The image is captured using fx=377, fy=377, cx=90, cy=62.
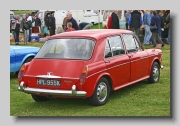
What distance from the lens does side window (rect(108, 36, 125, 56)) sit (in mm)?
8266

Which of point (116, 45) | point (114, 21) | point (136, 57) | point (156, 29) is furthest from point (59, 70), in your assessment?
point (156, 29)

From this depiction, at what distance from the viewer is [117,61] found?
26.8 feet

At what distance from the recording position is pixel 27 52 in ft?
36.3

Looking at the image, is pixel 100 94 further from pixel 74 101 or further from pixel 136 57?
pixel 136 57

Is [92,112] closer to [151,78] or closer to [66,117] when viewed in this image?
[66,117]

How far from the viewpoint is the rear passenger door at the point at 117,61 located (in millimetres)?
7965

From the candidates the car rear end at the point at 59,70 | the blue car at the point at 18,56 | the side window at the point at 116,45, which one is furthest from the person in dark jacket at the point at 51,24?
Answer: the car rear end at the point at 59,70

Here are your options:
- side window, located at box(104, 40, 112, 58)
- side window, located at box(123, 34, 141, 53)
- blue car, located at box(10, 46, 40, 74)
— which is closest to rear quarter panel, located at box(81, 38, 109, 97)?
side window, located at box(104, 40, 112, 58)

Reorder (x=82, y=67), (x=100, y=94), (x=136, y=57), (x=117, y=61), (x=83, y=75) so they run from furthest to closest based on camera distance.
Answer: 1. (x=136, y=57)
2. (x=117, y=61)
3. (x=100, y=94)
4. (x=82, y=67)
5. (x=83, y=75)

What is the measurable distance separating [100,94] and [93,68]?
1.98ft

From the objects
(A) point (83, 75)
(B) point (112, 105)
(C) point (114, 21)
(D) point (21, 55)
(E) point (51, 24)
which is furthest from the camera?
(C) point (114, 21)

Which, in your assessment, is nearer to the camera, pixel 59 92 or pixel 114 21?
pixel 59 92

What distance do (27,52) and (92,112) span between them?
14.3ft

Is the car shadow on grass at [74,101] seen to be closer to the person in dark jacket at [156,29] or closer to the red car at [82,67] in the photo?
the red car at [82,67]
